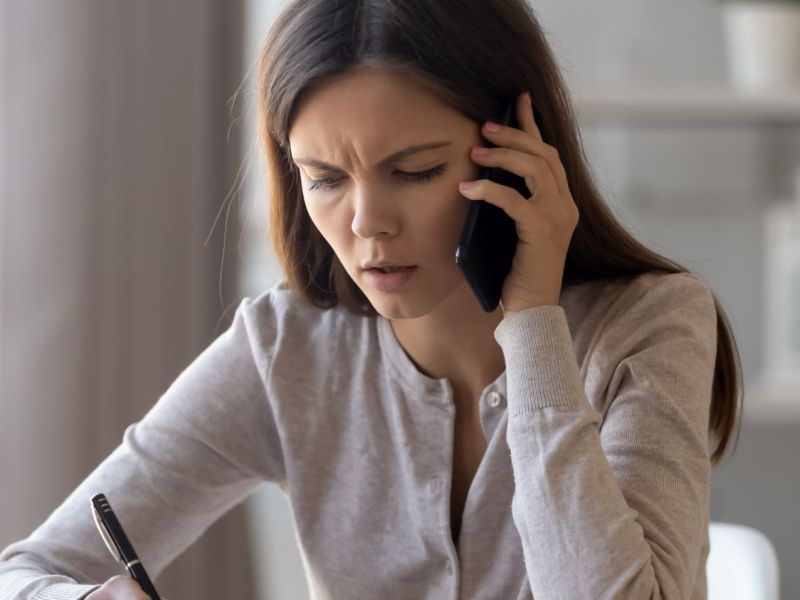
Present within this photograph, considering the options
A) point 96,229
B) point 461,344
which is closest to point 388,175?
point 461,344

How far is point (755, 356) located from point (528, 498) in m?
1.54

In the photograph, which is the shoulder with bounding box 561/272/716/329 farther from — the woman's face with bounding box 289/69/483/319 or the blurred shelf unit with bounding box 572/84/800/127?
the blurred shelf unit with bounding box 572/84/800/127

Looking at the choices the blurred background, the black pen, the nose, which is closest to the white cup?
the blurred background

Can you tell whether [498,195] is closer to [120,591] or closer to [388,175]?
[388,175]

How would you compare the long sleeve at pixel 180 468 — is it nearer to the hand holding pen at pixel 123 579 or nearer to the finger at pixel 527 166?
the hand holding pen at pixel 123 579

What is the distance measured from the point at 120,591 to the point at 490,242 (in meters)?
0.44

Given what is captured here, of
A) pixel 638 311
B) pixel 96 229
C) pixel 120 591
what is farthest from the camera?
pixel 96 229

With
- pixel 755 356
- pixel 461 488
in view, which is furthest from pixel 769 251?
pixel 461 488

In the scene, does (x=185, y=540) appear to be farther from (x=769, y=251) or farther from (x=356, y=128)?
(x=769, y=251)

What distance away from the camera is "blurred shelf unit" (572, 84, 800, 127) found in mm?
2273

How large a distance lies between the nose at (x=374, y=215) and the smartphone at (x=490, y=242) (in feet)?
0.21

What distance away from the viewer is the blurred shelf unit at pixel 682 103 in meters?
2.27

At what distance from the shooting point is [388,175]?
1097 millimetres

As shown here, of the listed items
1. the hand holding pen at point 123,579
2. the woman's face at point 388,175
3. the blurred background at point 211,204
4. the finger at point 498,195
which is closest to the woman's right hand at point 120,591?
the hand holding pen at point 123,579
